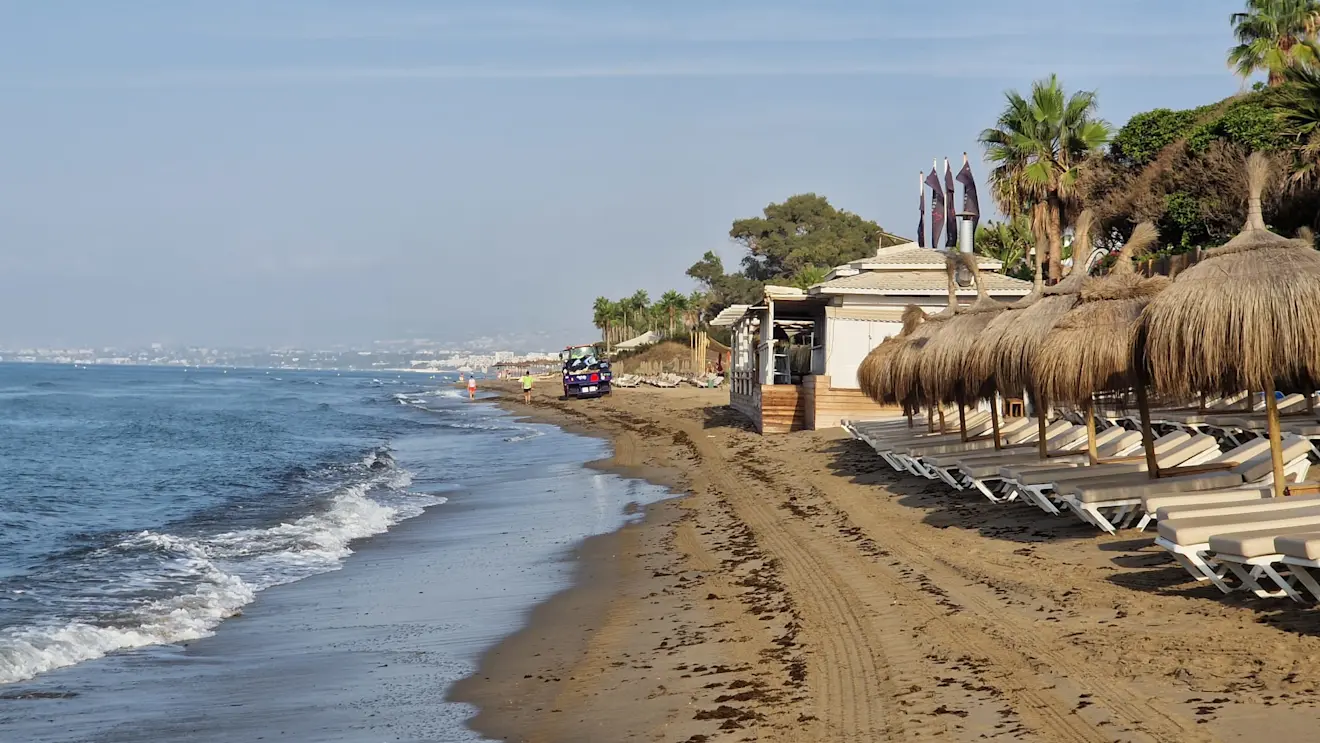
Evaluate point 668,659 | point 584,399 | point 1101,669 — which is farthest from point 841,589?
point 584,399

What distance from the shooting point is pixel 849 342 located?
26.2m

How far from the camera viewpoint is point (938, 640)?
7805 millimetres

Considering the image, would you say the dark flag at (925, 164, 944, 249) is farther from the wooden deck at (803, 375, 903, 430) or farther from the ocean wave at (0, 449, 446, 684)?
the ocean wave at (0, 449, 446, 684)

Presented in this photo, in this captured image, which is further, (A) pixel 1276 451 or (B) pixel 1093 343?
(B) pixel 1093 343

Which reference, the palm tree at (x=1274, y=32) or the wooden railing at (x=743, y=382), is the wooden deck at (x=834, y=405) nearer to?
the wooden railing at (x=743, y=382)

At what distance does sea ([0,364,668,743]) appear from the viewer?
8.01 meters

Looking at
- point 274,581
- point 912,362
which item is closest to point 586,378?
point 912,362

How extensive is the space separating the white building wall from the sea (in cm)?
567

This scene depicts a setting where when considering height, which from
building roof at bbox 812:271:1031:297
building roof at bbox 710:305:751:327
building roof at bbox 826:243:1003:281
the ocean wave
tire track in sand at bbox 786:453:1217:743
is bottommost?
the ocean wave

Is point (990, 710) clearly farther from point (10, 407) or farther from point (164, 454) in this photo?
point (10, 407)

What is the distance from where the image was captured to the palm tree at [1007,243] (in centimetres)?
4106

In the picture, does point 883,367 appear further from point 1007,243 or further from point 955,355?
point 1007,243

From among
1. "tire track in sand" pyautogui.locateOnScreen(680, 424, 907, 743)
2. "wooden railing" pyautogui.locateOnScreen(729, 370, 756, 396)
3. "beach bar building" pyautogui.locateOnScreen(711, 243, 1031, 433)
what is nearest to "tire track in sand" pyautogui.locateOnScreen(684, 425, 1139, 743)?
"tire track in sand" pyautogui.locateOnScreen(680, 424, 907, 743)

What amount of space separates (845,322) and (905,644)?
18.7 meters
